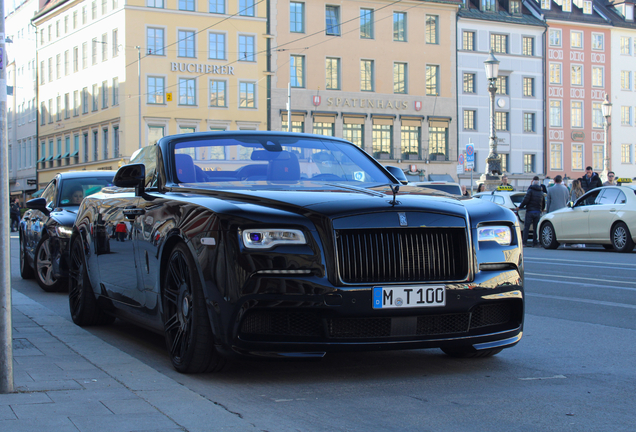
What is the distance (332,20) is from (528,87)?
15.7 meters

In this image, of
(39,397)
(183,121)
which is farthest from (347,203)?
(183,121)

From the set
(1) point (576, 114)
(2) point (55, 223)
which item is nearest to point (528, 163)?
(1) point (576, 114)

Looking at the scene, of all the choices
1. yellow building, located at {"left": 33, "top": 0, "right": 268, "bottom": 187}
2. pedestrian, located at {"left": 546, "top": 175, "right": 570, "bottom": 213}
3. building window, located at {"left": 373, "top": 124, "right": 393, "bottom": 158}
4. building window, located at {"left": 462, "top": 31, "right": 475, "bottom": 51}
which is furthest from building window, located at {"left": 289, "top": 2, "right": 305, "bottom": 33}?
pedestrian, located at {"left": 546, "top": 175, "right": 570, "bottom": 213}

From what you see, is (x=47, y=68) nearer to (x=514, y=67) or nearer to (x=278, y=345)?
(x=514, y=67)

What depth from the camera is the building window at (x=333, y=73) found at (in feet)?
194

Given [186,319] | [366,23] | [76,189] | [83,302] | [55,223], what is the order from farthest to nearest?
[366,23]
[76,189]
[55,223]
[83,302]
[186,319]

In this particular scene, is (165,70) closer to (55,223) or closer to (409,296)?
(55,223)

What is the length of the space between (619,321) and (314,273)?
13.6 ft

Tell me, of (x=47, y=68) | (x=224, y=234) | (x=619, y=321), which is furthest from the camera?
(x=47, y=68)

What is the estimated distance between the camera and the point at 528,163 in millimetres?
64125

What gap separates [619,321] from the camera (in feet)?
24.9

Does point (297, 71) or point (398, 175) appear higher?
point (297, 71)

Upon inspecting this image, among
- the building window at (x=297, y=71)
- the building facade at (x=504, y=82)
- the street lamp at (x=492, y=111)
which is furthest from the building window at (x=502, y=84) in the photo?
the street lamp at (x=492, y=111)

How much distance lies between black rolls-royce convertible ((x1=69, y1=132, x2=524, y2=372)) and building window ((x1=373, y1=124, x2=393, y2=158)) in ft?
182
